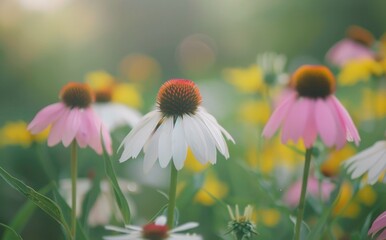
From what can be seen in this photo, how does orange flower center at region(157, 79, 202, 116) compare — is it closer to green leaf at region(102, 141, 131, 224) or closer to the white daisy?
green leaf at region(102, 141, 131, 224)

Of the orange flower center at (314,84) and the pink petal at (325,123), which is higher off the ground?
the orange flower center at (314,84)

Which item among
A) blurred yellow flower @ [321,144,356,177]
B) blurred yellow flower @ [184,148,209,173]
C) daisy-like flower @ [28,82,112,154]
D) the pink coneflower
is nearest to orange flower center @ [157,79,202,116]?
daisy-like flower @ [28,82,112,154]

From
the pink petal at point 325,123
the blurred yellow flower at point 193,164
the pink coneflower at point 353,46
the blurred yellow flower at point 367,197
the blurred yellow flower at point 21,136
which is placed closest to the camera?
the pink petal at point 325,123

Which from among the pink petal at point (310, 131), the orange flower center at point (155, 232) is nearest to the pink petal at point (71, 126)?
→ the orange flower center at point (155, 232)

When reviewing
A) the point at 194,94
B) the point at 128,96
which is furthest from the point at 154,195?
the point at 194,94

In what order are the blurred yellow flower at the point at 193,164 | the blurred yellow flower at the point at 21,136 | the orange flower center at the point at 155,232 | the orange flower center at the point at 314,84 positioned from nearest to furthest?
the orange flower center at the point at 155,232
the orange flower center at the point at 314,84
the blurred yellow flower at the point at 21,136
the blurred yellow flower at the point at 193,164

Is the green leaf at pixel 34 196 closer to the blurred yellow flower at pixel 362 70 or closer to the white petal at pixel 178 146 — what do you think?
the white petal at pixel 178 146
